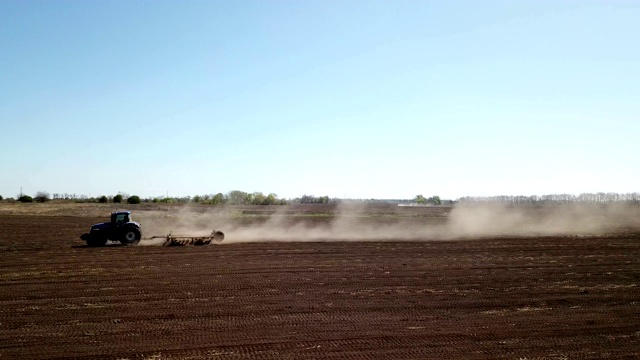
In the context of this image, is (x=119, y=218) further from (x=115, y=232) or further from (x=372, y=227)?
(x=372, y=227)

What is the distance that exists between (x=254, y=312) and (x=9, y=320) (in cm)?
621

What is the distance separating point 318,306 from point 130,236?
20.4 meters

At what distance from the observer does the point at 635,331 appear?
12.4 metres

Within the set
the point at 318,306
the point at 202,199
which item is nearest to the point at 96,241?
the point at 318,306

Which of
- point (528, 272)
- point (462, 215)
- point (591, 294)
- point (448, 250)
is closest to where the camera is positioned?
point (591, 294)

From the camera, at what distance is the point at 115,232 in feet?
101

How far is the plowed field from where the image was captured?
427 inches

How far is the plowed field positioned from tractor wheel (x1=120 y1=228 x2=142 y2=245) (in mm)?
4759

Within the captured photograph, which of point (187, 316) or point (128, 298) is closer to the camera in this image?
point (187, 316)

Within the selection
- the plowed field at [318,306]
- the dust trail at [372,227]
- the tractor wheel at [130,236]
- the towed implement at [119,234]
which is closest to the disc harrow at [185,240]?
the towed implement at [119,234]

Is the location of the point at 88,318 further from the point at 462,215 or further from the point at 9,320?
the point at 462,215

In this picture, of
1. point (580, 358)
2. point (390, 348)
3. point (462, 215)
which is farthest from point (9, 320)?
point (462, 215)

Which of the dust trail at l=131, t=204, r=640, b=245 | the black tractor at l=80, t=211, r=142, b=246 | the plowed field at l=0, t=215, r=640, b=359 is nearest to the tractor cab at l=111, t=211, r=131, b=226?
the black tractor at l=80, t=211, r=142, b=246

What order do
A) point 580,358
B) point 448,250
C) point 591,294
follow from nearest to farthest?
point 580,358, point 591,294, point 448,250
